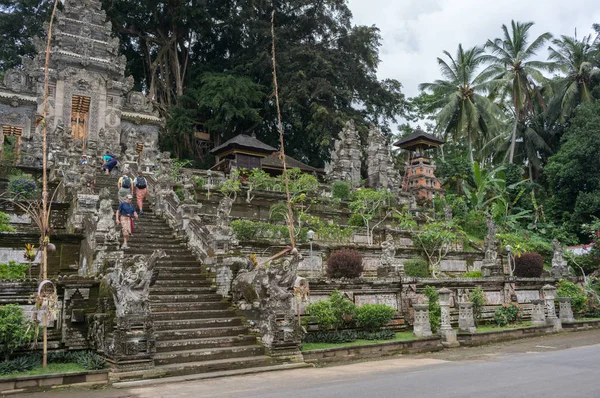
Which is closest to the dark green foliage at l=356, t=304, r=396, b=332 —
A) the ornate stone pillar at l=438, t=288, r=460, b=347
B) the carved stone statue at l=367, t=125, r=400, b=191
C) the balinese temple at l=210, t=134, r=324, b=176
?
the ornate stone pillar at l=438, t=288, r=460, b=347

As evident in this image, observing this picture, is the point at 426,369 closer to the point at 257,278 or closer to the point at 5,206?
the point at 257,278

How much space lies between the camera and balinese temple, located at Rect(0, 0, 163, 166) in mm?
29859

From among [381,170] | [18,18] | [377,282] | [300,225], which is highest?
[18,18]

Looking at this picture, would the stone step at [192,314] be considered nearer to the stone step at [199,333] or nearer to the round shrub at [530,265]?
the stone step at [199,333]

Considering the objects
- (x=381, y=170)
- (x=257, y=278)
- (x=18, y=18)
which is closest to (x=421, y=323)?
(x=257, y=278)

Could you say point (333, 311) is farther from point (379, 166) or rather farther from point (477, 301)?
point (379, 166)

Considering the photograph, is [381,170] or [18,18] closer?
[381,170]

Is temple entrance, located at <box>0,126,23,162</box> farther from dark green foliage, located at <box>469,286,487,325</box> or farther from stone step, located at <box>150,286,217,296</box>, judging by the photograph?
dark green foliage, located at <box>469,286,487,325</box>

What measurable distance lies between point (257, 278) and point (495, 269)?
11.4 m

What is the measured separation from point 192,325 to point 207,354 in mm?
1070

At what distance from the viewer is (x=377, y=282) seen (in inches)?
547

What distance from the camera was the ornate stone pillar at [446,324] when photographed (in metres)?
13.5

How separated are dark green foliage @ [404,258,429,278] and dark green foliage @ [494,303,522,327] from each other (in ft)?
12.9

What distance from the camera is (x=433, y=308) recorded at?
14312mm
